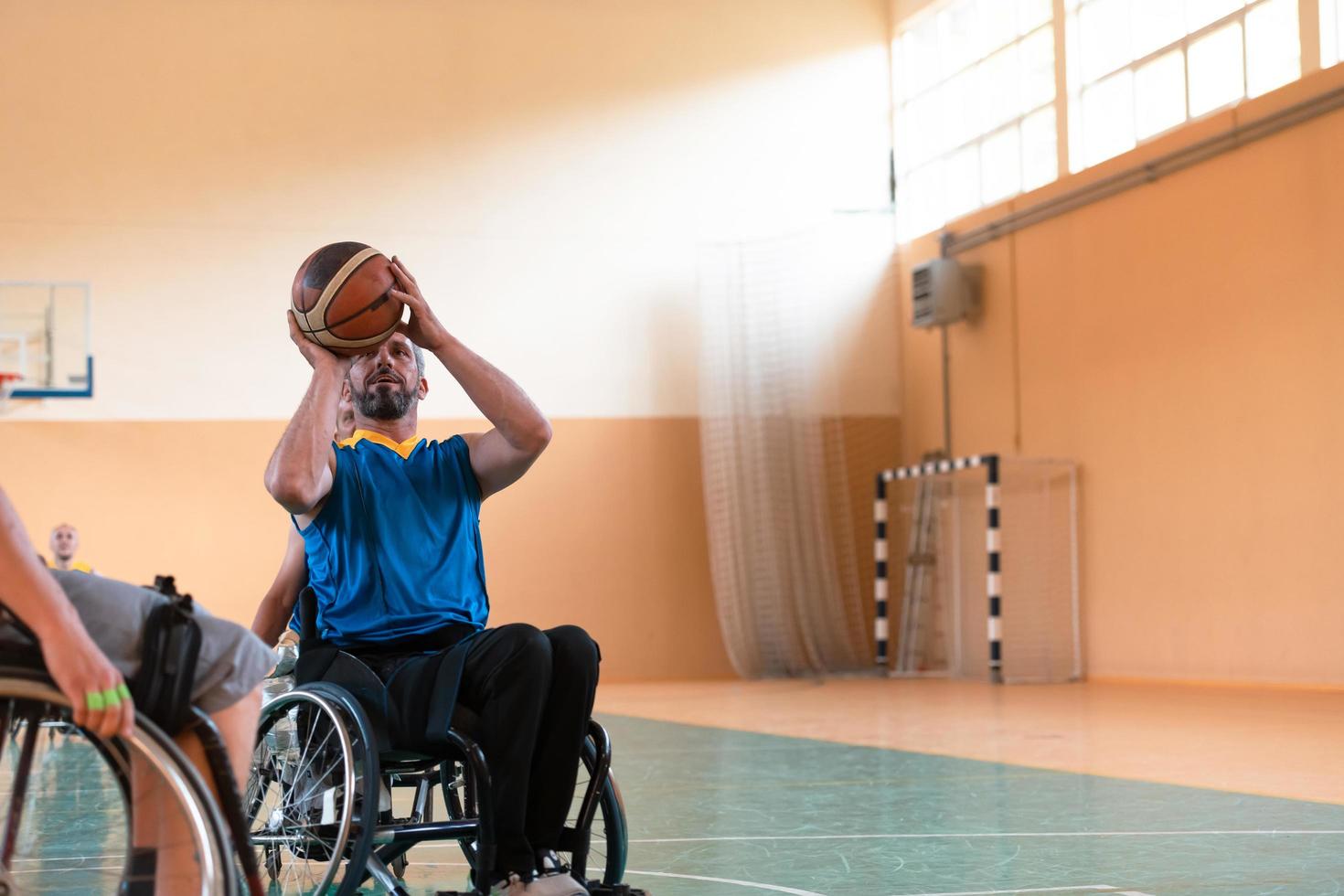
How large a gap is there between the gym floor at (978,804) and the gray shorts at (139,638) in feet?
0.58

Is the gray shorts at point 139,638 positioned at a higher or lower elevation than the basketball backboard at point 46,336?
lower

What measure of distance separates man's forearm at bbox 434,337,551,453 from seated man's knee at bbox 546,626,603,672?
0.37 m

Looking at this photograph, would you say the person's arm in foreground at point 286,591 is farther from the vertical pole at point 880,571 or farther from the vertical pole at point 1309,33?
the vertical pole at point 880,571

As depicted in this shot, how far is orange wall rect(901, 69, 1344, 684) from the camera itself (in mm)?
7754

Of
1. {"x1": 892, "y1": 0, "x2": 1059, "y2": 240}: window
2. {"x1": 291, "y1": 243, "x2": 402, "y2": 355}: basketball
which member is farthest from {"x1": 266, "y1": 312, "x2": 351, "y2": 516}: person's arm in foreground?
{"x1": 892, "y1": 0, "x2": 1059, "y2": 240}: window

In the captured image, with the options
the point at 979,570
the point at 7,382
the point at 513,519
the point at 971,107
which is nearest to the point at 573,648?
the point at 979,570

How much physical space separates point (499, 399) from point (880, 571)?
28.3 feet

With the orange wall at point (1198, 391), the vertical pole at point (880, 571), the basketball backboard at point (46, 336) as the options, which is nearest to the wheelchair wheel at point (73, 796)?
the orange wall at point (1198, 391)

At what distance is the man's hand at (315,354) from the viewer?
2.56 metres

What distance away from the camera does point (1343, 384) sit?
757cm

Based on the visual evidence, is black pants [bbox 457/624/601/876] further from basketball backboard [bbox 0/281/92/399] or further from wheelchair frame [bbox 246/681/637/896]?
basketball backboard [bbox 0/281/92/399]

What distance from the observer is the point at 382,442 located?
9.00 ft

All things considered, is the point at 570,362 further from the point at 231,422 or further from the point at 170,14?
the point at 170,14

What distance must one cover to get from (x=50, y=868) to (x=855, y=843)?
→ 2011mm
